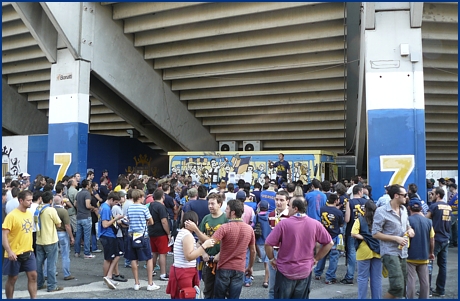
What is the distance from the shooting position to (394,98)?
11.6m

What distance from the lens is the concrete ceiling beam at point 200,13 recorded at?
45.9 feet

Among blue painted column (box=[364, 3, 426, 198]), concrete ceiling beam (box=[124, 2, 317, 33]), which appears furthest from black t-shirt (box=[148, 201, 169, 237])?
concrete ceiling beam (box=[124, 2, 317, 33])

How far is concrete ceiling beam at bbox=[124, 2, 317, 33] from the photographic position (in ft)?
45.9

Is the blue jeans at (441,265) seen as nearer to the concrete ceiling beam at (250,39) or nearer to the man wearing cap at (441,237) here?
the man wearing cap at (441,237)

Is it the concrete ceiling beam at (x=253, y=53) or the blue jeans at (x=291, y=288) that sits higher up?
the concrete ceiling beam at (x=253, y=53)

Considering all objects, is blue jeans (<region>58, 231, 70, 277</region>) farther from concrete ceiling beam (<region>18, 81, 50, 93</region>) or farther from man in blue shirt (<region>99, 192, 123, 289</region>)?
concrete ceiling beam (<region>18, 81, 50, 93</region>)

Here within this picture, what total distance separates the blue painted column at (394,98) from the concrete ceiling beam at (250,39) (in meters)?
2.79

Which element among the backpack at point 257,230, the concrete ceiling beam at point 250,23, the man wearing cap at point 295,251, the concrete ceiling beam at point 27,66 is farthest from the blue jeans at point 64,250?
the concrete ceiling beam at point 27,66

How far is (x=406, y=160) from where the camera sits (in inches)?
447

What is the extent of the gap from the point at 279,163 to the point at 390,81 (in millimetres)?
4986

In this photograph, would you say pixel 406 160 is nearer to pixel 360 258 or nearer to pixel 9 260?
pixel 360 258

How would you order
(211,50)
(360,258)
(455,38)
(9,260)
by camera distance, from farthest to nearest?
(211,50)
(455,38)
(360,258)
(9,260)

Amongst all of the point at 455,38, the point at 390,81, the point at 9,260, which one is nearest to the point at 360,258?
the point at 9,260

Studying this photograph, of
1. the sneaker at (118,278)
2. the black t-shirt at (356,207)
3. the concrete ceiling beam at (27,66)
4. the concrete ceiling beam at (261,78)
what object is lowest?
the sneaker at (118,278)
